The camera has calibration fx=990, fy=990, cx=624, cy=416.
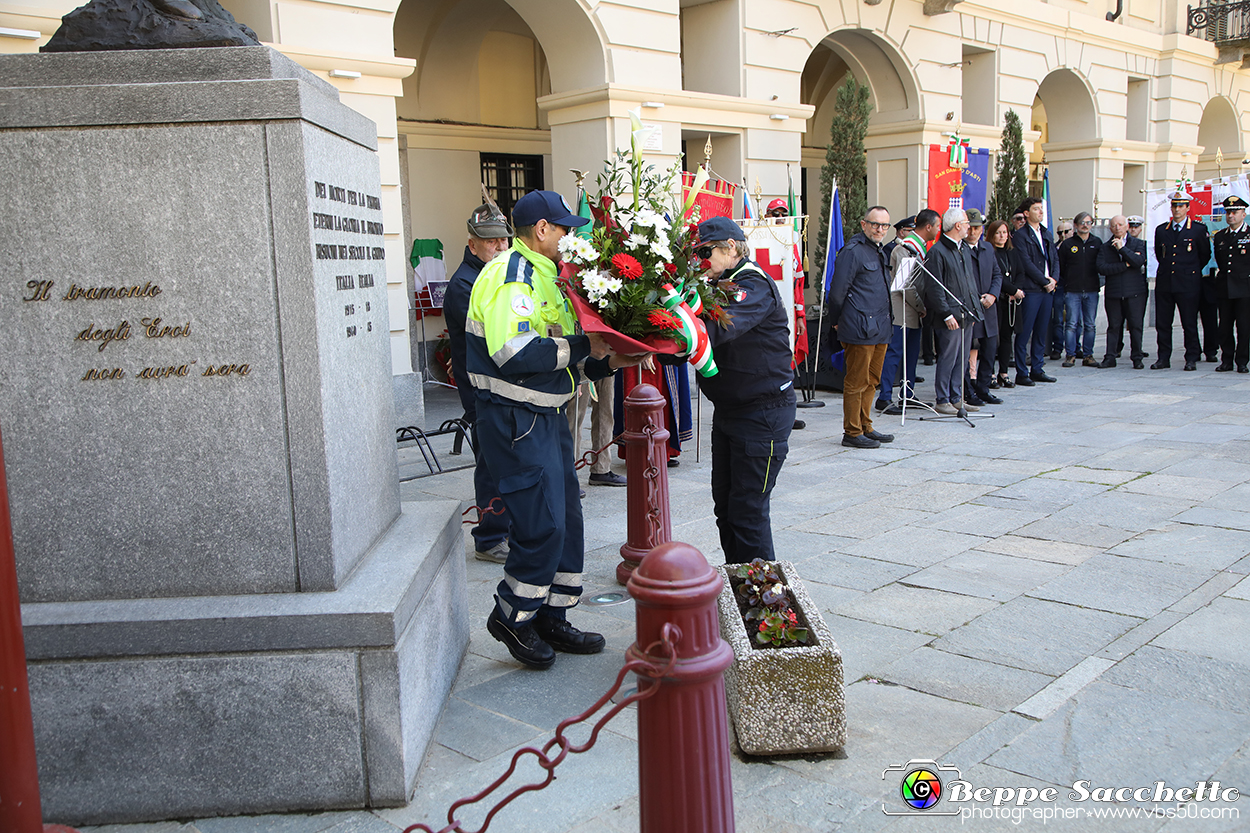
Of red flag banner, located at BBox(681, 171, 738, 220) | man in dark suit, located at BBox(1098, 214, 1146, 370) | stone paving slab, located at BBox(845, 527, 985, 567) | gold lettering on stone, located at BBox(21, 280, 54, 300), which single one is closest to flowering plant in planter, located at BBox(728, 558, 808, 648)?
stone paving slab, located at BBox(845, 527, 985, 567)

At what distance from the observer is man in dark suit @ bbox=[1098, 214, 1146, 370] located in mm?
12906

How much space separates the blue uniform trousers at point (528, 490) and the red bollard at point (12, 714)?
182 cm

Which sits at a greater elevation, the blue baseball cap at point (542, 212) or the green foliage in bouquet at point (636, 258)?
the blue baseball cap at point (542, 212)

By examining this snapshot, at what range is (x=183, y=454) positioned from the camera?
3.09m

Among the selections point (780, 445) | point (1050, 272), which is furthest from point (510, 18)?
point (780, 445)

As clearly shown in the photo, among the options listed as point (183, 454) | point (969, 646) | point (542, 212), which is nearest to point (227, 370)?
point (183, 454)

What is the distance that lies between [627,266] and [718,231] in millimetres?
889

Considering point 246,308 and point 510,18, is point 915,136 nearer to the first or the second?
point 510,18

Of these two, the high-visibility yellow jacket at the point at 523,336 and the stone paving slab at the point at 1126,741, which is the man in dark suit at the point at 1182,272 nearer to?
the stone paving slab at the point at 1126,741

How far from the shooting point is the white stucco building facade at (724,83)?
973 centimetres

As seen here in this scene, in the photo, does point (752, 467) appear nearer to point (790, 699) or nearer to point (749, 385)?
point (749, 385)

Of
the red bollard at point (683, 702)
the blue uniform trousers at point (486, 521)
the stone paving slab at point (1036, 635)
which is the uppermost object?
the red bollard at point (683, 702)

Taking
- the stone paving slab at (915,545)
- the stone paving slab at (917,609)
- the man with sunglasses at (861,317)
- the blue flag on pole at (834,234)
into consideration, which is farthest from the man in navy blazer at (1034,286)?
the stone paving slab at (917,609)

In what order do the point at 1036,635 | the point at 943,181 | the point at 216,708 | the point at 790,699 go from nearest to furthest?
the point at 216,708
the point at 790,699
the point at 1036,635
the point at 943,181
